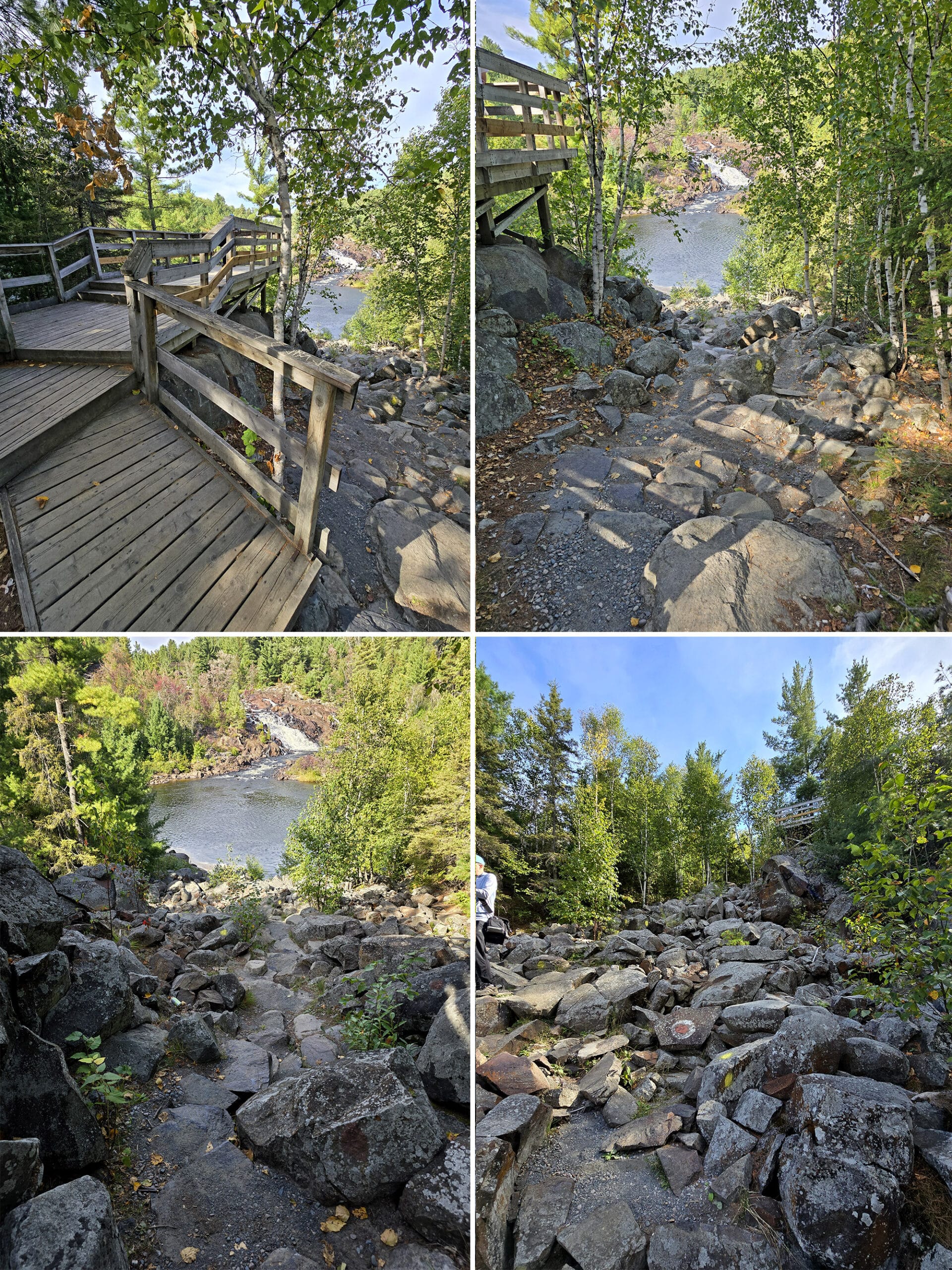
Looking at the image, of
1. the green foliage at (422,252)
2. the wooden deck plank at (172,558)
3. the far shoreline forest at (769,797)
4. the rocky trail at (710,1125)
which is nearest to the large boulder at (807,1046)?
the rocky trail at (710,1125)

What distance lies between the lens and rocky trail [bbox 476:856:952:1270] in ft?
8.89

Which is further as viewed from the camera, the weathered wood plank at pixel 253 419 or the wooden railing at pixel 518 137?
the wooden railing at pixel 518 137

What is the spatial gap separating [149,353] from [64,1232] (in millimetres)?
6284

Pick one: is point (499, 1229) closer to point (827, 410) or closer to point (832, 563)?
point (832, 563)

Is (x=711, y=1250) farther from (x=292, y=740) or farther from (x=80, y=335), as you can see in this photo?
(x=80, y=335)

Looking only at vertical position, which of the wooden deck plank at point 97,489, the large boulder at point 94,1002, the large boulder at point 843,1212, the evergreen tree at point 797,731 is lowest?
the large boulder at point 94,1002

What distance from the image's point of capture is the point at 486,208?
794cm

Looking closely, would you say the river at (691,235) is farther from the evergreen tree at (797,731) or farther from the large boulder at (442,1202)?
the large boulder at (442,1202)

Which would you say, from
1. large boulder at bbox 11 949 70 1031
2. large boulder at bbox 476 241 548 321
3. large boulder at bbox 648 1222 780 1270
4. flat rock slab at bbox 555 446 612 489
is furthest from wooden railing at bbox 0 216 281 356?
large boulder at bbox 648 1222 780 1270

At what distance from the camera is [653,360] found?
7855mm

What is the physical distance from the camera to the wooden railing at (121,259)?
24.5 feet

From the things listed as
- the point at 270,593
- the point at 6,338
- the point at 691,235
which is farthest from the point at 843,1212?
the point at 691,235

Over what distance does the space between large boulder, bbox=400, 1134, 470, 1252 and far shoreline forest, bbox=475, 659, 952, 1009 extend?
1441mm

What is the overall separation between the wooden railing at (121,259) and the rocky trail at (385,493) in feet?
3.28
